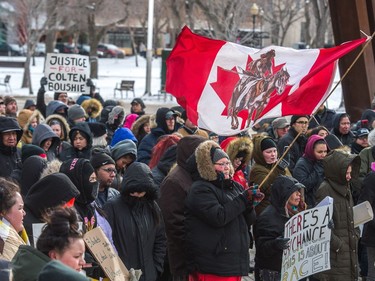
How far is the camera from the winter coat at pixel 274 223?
776 centimetres

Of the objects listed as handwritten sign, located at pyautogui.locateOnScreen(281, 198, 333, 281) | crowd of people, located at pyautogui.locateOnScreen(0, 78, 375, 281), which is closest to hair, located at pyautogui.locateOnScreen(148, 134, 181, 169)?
crowd of people, located at pyautogui.locateOnScreen(0, 78, 375, 281)

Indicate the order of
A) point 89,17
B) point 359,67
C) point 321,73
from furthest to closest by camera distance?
point 89,17, point 359,67, point 321,73

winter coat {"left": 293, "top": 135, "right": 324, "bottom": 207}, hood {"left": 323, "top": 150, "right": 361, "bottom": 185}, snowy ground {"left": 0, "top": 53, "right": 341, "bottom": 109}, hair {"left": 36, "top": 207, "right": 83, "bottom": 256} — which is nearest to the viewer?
hair {"left": 36, "top": 207, "right": 83, "bottom": 256}

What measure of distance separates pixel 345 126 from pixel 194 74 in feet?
13.0

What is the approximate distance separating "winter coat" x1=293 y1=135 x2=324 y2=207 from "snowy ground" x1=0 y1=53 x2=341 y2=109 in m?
23.8

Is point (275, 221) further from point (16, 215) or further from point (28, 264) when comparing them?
point (28, 264)

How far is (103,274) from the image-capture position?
6238 millimetres

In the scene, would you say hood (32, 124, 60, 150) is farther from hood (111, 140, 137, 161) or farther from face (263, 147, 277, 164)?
face (263, 147, 277, 164)

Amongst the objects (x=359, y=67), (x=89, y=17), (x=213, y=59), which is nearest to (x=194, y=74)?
(x=213, y=59)

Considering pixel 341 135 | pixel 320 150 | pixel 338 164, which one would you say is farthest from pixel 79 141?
pixel 341 135

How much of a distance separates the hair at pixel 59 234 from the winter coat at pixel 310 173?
5179 mm

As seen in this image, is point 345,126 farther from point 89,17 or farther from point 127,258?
point 89,17

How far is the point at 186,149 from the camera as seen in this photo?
8031 mm

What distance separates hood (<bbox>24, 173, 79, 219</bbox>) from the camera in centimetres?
640
